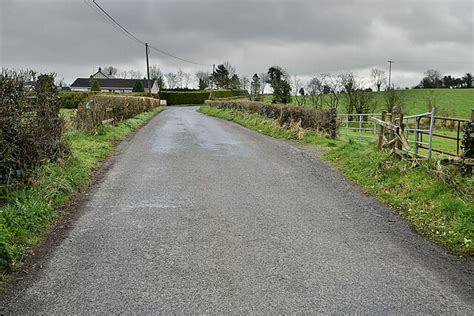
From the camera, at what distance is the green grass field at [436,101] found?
46938 mm

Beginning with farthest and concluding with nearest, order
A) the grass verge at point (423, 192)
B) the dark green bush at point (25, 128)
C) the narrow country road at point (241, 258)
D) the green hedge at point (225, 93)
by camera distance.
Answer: the green hedge at point (225, 93) < the dark green bush at point (25, 128) < the grass verge at point (423, 192) < the narrow country road at point (241, 258)

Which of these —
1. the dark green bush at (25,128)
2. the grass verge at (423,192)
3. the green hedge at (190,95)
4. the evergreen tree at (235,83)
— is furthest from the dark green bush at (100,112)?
the evergreen tree at (235,83)

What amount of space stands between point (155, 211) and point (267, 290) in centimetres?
323

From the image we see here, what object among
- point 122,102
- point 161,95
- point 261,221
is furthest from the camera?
point 161,95

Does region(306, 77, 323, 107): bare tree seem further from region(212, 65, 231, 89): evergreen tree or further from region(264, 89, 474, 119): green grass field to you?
region(212, 65, 231, 89): evergreen tree

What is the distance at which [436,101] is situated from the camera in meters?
56.8

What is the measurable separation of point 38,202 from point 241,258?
3481mm

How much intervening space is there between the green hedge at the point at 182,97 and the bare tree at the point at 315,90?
32.9 meters

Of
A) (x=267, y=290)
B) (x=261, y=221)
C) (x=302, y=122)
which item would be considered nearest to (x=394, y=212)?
(x=261, y=221)

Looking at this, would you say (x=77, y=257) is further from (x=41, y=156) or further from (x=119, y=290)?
(x=41, y=156)

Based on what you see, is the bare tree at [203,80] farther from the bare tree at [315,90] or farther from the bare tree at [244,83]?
the bare tree at [315,90]

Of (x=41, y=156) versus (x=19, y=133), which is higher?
(x=19, y=133)

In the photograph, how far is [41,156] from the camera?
8086mm

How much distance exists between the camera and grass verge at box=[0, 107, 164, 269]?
4988 mm
